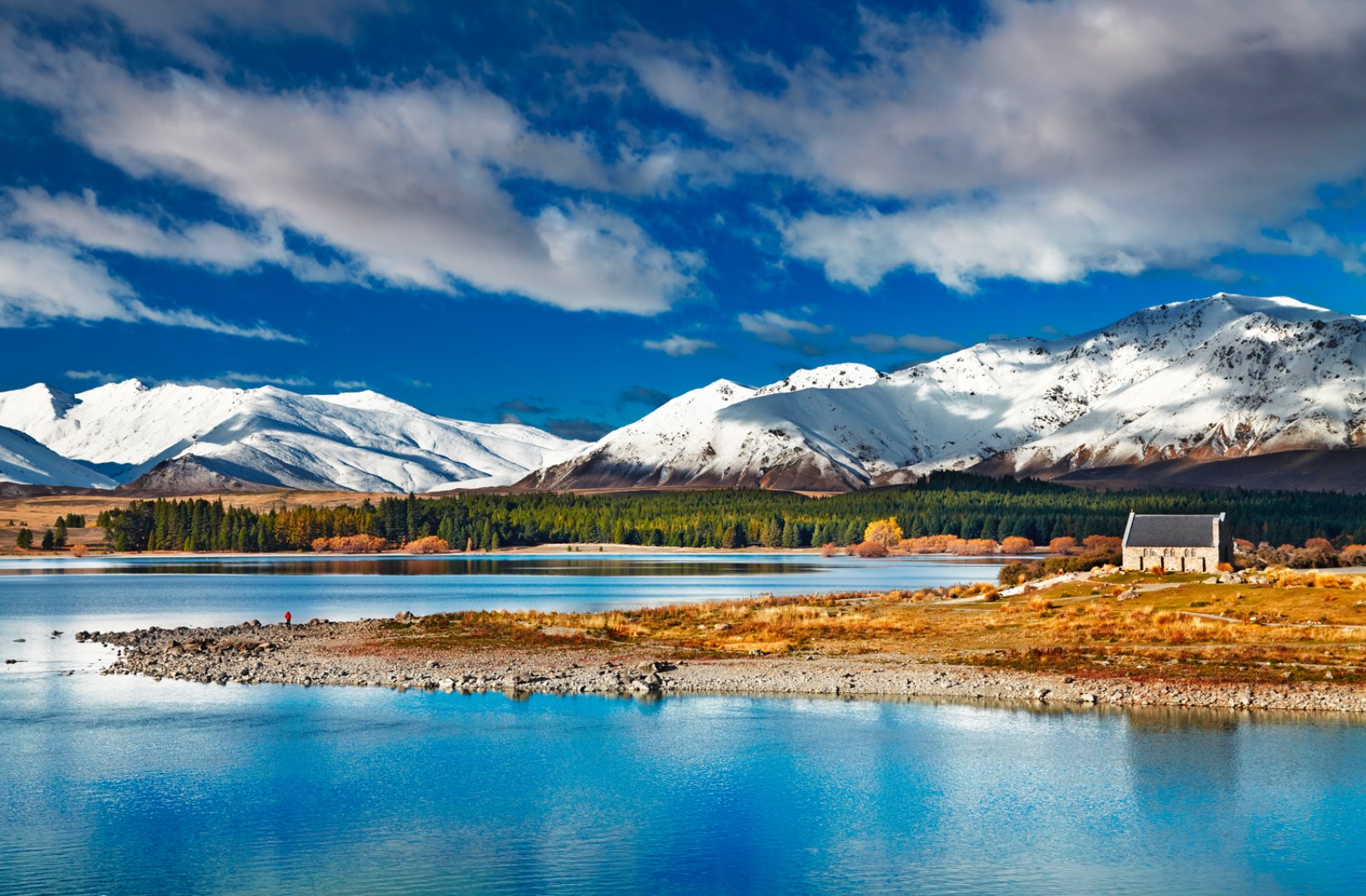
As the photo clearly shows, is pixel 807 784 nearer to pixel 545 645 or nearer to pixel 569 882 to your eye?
pixel 569 882

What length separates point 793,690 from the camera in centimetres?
4828

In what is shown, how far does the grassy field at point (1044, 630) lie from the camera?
50.6 m

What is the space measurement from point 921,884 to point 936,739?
1414cm

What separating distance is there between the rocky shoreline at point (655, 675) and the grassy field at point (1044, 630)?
1914mm

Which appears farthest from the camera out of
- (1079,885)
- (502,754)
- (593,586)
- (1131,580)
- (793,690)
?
(593,586)

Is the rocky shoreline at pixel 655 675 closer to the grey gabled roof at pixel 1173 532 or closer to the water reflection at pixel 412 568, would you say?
the grey gabled roof at pixel 1173 532

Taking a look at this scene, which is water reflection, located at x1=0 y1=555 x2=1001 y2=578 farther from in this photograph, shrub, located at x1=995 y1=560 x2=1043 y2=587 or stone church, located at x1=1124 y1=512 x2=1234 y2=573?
stone church, located at x1=1124 y1=512 x2=1234 y2=573

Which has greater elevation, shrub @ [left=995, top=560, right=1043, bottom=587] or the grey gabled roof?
the grey gabled roof

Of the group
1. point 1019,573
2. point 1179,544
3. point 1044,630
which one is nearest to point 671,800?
point 1044,630

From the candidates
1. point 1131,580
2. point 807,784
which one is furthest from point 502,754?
point 1131,580

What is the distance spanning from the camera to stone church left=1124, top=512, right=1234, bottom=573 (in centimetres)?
9262

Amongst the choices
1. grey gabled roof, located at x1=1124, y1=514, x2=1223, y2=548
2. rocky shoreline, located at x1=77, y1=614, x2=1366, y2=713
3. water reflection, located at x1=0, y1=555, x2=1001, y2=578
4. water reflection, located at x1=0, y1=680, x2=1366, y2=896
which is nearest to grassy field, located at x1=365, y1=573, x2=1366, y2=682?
rocky shoreline, located at x1=77, y1=614, x2=1366, y2=713

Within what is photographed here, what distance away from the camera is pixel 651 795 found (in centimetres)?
3259

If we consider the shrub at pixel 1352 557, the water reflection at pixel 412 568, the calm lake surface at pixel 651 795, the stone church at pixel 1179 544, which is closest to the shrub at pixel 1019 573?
the stone church at pixel 1179 544
